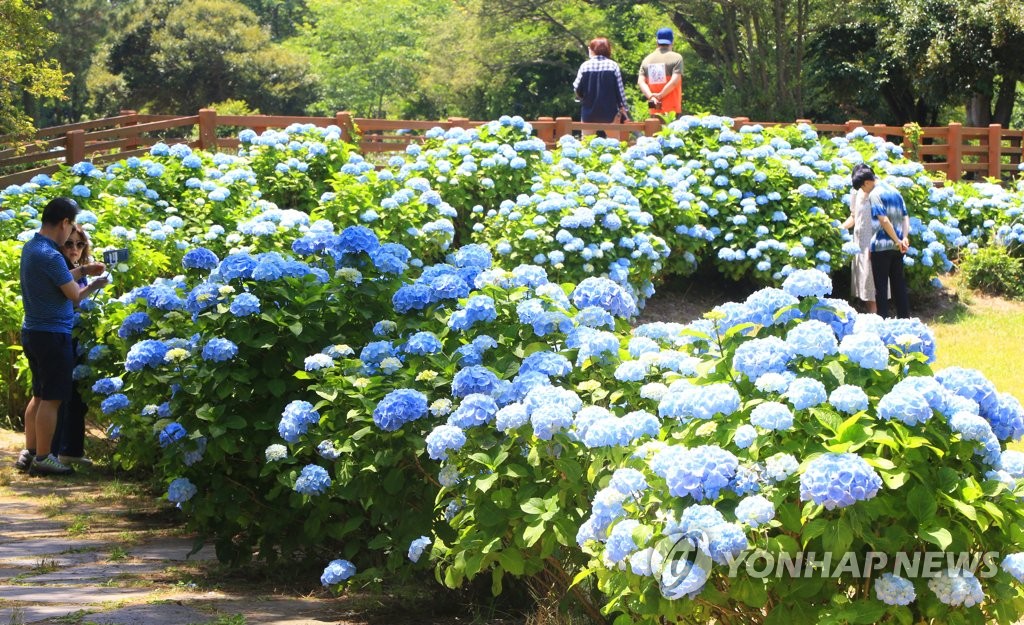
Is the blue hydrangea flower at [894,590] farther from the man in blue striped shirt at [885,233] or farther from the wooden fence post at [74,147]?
the wooden fence post at [74,147]

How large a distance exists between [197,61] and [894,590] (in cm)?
4099

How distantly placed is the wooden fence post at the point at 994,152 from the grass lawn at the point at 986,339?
5.13m

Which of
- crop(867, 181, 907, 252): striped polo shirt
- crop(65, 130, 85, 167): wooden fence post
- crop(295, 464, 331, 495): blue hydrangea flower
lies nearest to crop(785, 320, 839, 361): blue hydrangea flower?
crop(295, 464, 331, 495): blue hydrangea flower

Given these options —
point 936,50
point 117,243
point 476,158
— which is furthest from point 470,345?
point 936,50

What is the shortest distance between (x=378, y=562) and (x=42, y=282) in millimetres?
2970

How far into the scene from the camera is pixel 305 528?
4.80 metres

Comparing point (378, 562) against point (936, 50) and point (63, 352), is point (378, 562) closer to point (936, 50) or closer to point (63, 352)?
point (63, 352)

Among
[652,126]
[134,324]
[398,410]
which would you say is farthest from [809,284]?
[652,126]

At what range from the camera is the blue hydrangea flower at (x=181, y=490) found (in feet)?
16.6

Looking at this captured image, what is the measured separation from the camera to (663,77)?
1484 cm

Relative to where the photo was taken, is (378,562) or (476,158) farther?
(476,158)

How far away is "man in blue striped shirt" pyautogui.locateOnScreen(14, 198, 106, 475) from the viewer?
21.9ft

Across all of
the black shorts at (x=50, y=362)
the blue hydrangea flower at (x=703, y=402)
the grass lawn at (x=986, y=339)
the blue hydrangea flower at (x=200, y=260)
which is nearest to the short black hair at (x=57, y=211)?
the black shorts at (x=50, y=362)

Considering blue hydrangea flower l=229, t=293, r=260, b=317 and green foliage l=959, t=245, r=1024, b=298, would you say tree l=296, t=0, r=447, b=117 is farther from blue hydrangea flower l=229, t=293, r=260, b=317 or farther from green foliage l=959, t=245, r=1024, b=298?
blue hydrangea flower l=229, t=293, r=260, b=317
